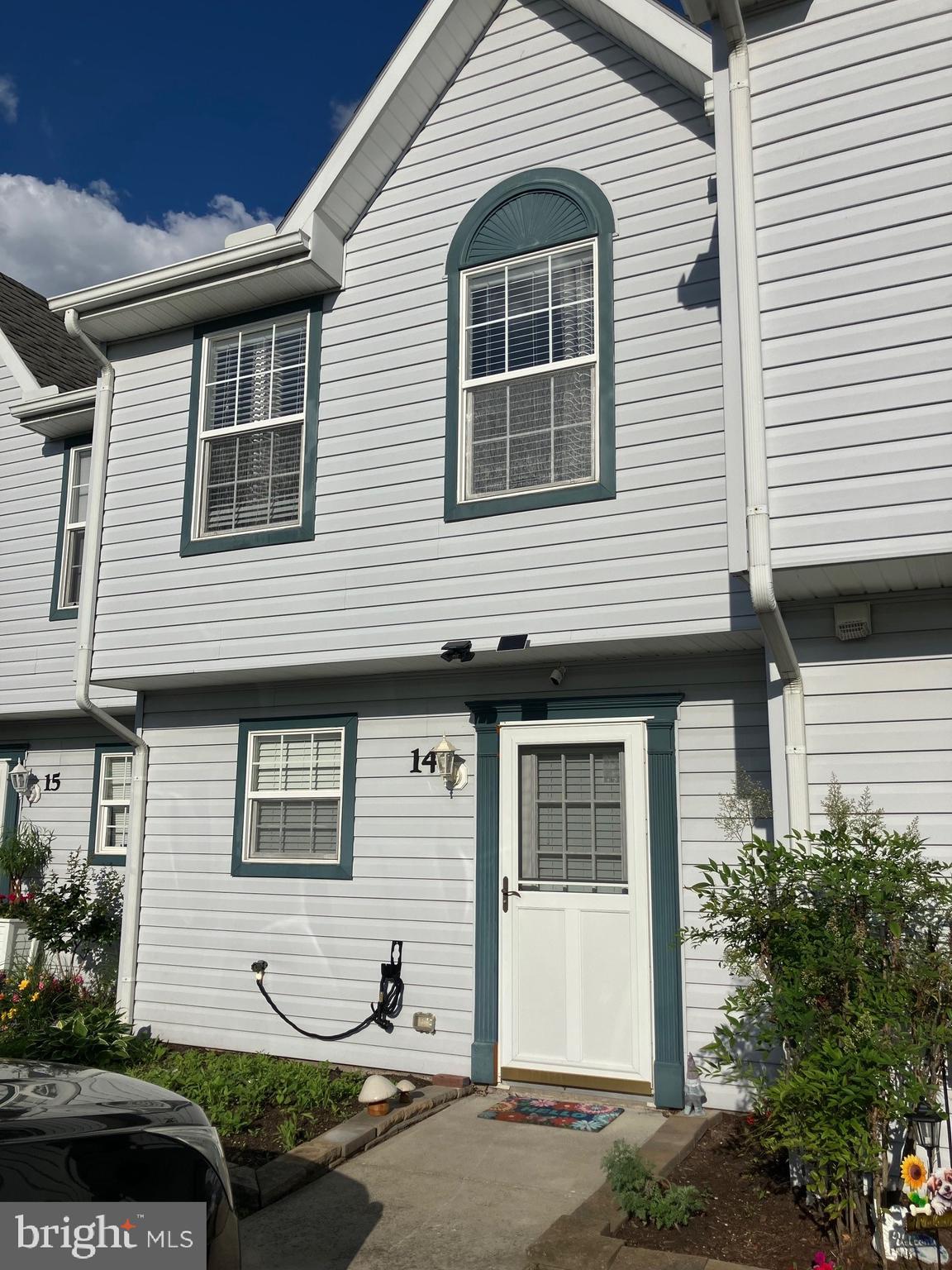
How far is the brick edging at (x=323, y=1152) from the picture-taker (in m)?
4.58

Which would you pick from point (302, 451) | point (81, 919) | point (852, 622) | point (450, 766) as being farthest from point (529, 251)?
point (81, 919)

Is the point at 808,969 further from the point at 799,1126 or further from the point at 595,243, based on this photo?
the point at 595,243

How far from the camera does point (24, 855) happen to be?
10.3 meters

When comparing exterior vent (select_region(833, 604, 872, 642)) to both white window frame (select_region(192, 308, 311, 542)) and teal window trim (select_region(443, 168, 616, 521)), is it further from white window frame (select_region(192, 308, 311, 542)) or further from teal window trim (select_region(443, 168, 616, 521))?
white window frame (select_region(192, 308, 311, 542))

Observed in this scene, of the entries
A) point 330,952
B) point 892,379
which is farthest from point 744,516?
point 330,952

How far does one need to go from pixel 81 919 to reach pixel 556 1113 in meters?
5.29

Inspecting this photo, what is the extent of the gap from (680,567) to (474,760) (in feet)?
6.74

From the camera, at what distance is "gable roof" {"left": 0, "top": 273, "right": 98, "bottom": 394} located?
37.4ft

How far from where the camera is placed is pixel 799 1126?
3889 mm

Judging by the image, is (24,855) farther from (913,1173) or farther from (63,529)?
(913,1173)

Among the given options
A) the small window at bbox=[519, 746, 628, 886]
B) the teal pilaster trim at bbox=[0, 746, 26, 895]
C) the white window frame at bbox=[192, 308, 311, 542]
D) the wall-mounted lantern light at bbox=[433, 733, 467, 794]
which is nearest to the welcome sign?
the small window at bbox=[519, 746, 628, 886]

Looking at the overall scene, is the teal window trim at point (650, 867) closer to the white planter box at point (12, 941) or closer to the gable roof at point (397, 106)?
the gable roof at point (397, 106)

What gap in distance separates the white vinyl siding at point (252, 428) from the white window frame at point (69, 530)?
3.04 m

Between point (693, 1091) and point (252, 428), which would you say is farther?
point (252, 428)
